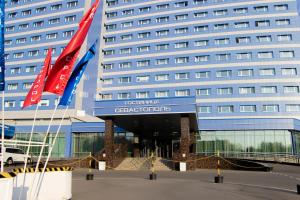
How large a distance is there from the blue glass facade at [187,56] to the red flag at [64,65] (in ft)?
136

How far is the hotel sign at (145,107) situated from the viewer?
27.5 metres

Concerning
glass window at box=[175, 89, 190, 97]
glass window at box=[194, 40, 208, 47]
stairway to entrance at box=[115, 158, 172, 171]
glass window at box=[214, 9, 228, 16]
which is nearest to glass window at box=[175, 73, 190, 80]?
glass window at box=[175, 89, 190, 97]

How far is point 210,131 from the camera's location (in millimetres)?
49625

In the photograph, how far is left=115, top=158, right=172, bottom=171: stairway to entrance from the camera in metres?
30.0

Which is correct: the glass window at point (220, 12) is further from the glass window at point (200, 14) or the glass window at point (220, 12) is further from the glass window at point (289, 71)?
the glass window at point (289, 71)

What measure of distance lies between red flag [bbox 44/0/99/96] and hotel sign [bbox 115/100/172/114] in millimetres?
19484

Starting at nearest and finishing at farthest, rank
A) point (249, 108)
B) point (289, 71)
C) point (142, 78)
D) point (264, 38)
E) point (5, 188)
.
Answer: point (5, 188) → point (249, 108) → point (289, 71) → point (264, 38) → point (142, 78)

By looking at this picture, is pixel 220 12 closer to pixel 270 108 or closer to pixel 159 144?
pixel 270 108

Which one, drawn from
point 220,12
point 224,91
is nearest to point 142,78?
point 224,91

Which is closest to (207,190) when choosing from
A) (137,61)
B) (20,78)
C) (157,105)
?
(157,105)

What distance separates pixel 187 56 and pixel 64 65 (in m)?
48.7

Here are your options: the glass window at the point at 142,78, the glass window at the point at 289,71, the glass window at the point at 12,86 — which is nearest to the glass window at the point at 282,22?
the glass window at the point at 289,71

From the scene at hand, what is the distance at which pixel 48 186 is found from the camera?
32.0 feet

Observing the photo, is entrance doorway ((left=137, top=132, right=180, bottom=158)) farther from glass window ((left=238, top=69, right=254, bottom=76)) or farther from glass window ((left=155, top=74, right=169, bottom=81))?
glass window ((left=238, top=69, right=254, bottom=76))
